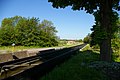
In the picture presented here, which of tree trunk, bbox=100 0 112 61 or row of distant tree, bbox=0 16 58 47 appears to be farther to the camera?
row of distant tree, bbox=0 16 58 47

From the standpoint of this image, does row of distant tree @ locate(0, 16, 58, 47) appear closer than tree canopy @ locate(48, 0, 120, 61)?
No

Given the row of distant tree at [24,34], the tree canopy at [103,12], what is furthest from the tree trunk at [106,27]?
the row of distant tree at [24,34]

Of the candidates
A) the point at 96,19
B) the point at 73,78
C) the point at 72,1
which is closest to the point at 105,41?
the point at 96,19

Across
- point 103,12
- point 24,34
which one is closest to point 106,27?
point 103,12

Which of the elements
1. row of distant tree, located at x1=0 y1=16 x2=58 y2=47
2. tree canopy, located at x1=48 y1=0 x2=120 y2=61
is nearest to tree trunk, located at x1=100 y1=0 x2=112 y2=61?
tree canopy, located at x1=48 y1=0 x2=120 y2=61

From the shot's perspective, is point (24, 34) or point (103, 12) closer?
point (103, 12)

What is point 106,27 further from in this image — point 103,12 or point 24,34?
point 24,34

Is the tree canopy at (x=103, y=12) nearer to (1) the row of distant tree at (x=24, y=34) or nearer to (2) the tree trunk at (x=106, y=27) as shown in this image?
(2) the tree trunk at (x=106, y=27)

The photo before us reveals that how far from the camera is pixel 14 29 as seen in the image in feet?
287

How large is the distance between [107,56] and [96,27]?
2.55 m

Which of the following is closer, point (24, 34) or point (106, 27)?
point (106, 27)

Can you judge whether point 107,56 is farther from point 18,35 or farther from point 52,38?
point 52,38

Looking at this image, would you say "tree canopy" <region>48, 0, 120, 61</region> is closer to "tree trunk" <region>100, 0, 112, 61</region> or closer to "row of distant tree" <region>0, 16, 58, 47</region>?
"tree trunk" <region>100, 0, 112, 61</region>

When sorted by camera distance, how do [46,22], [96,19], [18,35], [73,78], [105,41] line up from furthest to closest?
[46,22]
[18,35]
[96,19]
[105,41]
[73,78]
